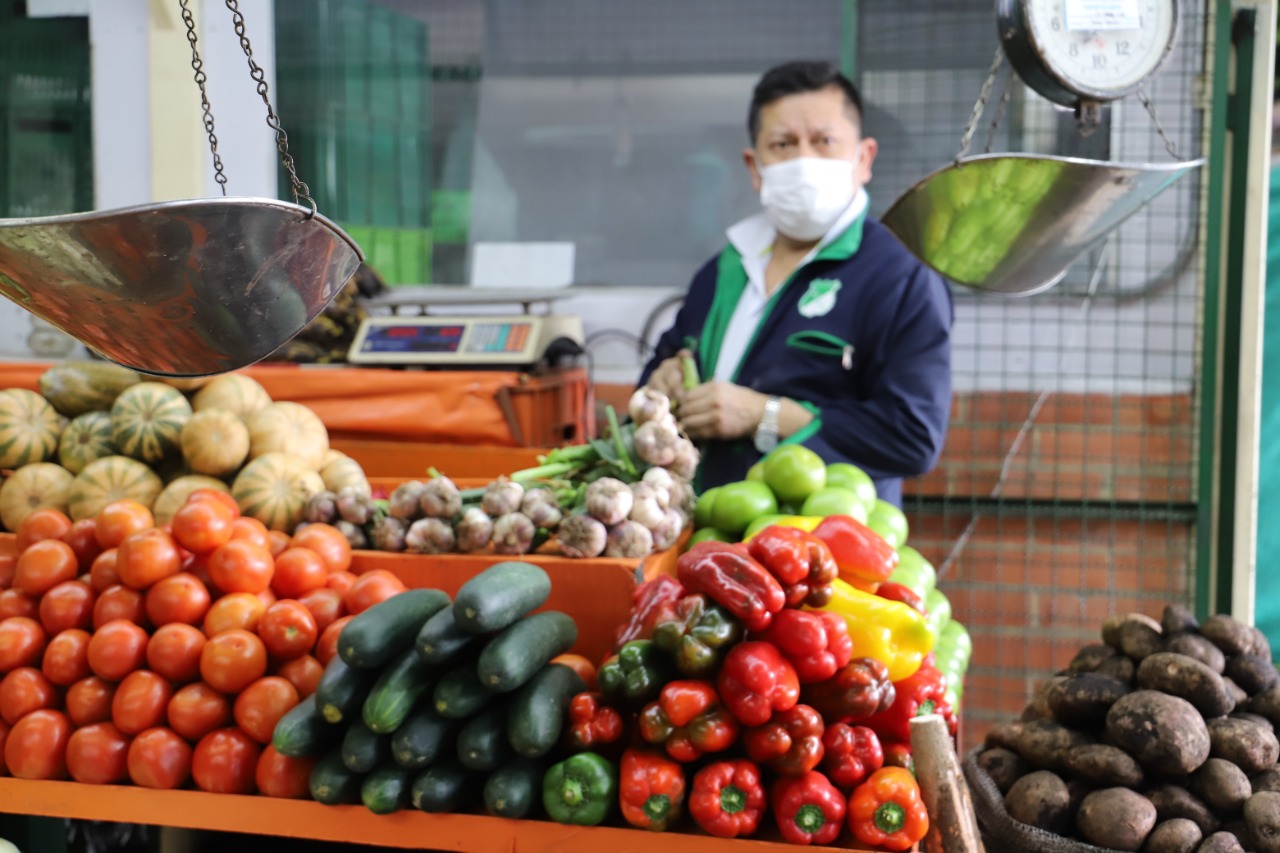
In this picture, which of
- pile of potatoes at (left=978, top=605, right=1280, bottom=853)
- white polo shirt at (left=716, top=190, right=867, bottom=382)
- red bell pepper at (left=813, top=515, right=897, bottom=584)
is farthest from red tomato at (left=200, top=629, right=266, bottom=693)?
white polo shirt at (left=716, top=190, right=867, bottom=382)

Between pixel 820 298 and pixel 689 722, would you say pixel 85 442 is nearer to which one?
pixel 689 722

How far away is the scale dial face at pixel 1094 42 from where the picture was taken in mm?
2082

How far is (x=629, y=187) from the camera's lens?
167 inches

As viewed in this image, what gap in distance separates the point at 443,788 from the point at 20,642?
0.78 metres

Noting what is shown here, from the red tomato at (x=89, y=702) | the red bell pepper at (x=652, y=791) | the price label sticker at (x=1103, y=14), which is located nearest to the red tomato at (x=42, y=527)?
the red tomato at (x=89, y=702)

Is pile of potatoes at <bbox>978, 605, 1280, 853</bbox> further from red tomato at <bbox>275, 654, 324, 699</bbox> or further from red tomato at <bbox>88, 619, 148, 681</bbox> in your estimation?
red tomato at <bbox>88, 619, 148, 681</bbox>

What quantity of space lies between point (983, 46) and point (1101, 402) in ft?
3.98

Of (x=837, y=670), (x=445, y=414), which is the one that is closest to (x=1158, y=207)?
(x=445, y=414)

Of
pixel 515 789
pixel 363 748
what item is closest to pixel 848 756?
pixel 515 789

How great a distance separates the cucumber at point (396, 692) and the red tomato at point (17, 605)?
695 millimetres

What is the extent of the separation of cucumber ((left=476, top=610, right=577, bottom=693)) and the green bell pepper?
5.3 inches

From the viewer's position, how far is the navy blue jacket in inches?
111

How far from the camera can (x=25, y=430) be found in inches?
92.1

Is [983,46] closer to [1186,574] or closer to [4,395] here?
[1186,574]
